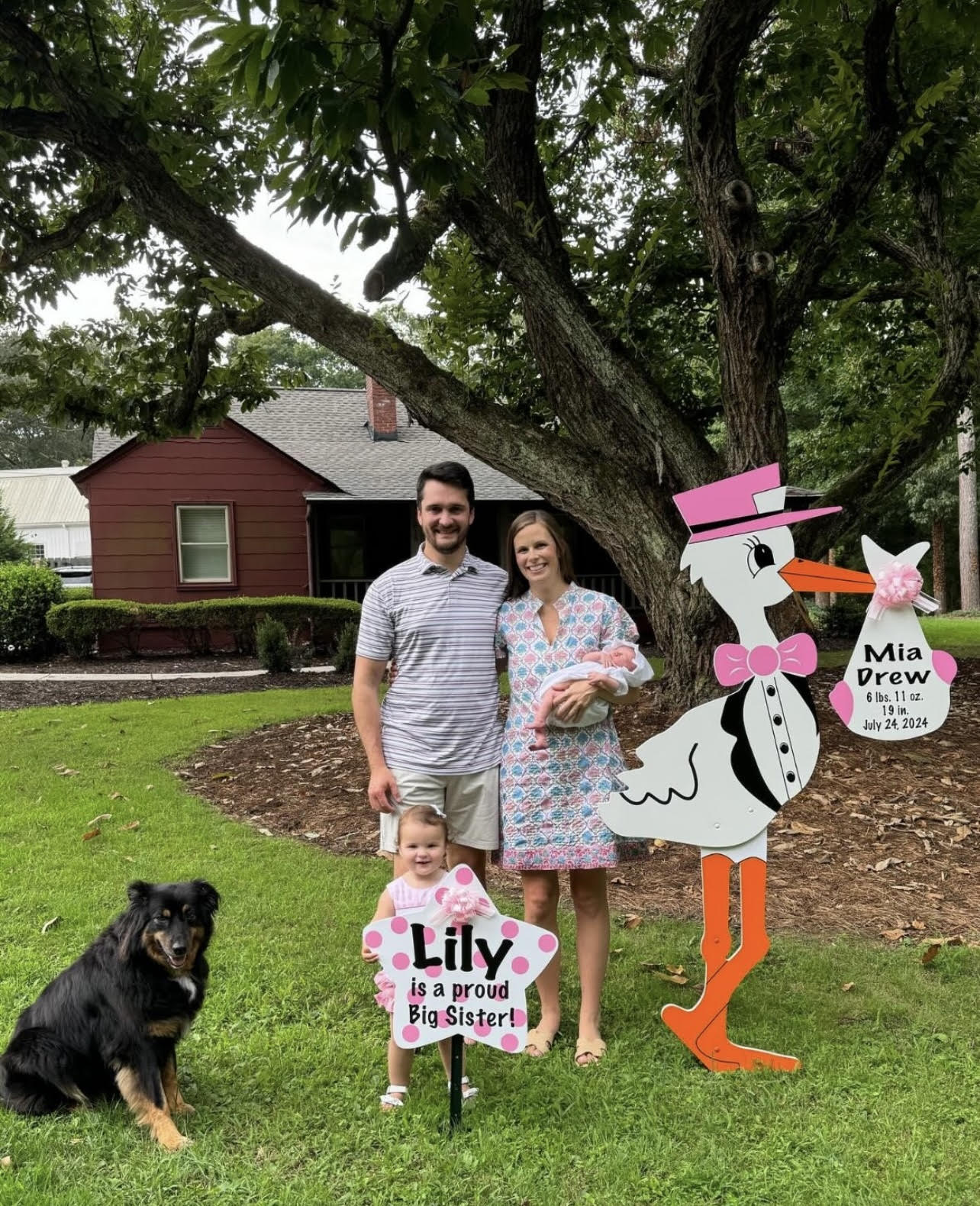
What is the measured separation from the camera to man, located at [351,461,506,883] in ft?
9.87

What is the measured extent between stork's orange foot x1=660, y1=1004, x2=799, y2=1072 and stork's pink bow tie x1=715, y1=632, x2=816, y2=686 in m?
1.14

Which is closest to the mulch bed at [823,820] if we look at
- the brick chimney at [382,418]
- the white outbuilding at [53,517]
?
the brick chimney at [382,418]

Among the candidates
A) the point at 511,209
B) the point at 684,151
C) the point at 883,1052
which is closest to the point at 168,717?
the point at 511,209

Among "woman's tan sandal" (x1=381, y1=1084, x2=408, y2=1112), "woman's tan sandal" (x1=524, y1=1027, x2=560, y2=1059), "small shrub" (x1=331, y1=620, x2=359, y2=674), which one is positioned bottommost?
"woman's tan sandal" (x1=524, y1=1027, x2=560, y2=1059)

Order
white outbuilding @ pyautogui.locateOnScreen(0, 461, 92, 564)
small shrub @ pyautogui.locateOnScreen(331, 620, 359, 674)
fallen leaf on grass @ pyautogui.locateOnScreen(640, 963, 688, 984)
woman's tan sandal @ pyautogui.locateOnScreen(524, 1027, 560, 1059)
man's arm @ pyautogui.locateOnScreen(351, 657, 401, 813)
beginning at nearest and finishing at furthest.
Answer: man's arm @ pyautogui.locateOnScreen(351, 657, 401, 813), woman's tan sandal @ pyautogui.locateOnScreen(524, 1027, 560, 1059), fallen leaf on grass @ pyautogui.locateOnScreen(640, 963, 688, 984), small shrub @ pyautogui.locateOnScreen(331, 620, 359, 674), white outbuilding @ pyautogui.locateOnScreen(0, 461, 92, 564)

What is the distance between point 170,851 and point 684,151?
220 inches

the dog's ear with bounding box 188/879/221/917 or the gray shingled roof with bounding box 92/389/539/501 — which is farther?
the gray shingled roof with bounding box 92/389/539/501

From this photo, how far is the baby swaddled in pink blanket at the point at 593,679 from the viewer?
2.88 m

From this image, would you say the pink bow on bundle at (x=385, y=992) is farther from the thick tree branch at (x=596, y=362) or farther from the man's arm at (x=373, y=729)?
the thick tree branch at (x=596, y=362)

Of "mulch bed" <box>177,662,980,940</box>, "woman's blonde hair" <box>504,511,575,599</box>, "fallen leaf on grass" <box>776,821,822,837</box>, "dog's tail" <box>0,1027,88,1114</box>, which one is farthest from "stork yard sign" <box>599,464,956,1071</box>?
"fallen leaf on grass" <box>776,821,822,837</box>

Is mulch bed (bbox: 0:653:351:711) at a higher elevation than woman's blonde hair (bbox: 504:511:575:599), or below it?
below

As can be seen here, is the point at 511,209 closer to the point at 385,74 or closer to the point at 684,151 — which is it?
the point at 684,151

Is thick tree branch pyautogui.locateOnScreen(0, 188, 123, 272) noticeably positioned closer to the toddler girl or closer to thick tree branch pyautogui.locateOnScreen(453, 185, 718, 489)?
thick tree branch pyautogui.locateOnScreen(453, 185, 718, 489)

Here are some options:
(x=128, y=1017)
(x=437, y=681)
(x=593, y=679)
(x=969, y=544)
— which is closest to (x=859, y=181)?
(x=593, y=679)
